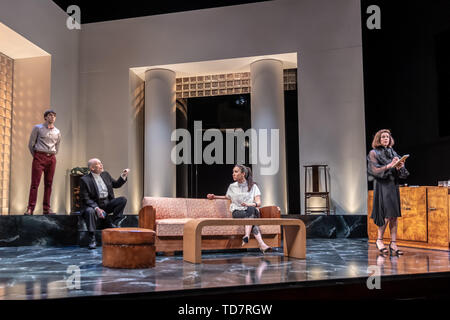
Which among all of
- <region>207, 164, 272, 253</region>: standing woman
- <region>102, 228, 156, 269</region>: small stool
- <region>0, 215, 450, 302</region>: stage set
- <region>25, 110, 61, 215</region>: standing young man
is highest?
<region>25, 110, 61, 215</region>: standing young man

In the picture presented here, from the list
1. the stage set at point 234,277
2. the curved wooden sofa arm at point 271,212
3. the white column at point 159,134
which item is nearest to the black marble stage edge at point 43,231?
the stage set at point 234,277

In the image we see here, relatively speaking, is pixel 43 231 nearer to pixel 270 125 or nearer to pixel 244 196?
pixel 244 196

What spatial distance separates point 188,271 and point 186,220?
1.67 m

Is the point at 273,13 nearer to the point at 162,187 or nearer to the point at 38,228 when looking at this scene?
the point at 162,187

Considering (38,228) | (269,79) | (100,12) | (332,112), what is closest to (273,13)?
(269,79)

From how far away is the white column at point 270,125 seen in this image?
26.8 ft

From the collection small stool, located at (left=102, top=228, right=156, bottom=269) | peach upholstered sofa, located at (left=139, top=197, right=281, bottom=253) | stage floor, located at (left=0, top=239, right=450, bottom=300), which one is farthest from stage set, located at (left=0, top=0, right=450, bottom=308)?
small stool, located at (left=102, top=228, right=156, bottom=269)

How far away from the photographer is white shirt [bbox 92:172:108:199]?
5.97m

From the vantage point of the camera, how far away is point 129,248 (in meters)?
4.07

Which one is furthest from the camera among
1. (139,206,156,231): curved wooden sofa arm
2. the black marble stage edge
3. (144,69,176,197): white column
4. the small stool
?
(144,69,176,197): white column

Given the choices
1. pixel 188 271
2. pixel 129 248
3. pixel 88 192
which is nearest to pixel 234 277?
pixel 188 271

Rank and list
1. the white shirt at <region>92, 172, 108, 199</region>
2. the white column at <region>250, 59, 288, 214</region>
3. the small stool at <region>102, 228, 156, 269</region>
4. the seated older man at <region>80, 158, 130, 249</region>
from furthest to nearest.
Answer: the white column at <region>250, 59, 288, 214</region> < the white shirt at <region>92, 172, 108, 199</region> < the seated older man at <region>80, 158, 130, 249</region> < the small stool at <region>102, 228, 156, 269</region>

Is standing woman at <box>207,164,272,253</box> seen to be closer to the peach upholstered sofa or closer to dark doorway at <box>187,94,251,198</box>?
the peach upholstered sofa

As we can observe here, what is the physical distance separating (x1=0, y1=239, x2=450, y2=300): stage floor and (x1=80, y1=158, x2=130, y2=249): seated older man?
47 centimetres
